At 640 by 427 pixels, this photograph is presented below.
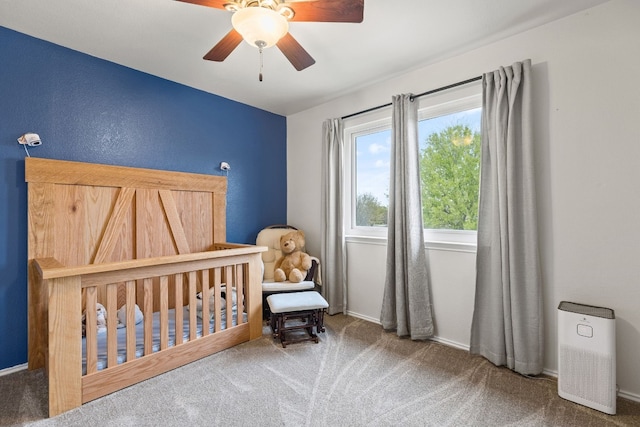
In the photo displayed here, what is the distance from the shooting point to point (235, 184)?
3537mm

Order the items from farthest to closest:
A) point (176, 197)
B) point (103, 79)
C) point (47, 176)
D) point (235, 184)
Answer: point (235, 184) → point (176, 197) → point (103, 79) → point (47, 176)

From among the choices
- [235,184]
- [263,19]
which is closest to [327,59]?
[263,19]

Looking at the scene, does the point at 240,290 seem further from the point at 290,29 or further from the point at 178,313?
the point at 290,29

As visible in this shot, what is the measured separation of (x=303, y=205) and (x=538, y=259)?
2514 mm

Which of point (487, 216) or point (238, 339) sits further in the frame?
point (238, 339)

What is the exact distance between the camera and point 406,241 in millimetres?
2736

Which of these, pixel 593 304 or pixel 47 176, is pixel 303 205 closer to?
pixel 47 176

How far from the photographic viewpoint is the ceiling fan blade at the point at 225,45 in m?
1.82

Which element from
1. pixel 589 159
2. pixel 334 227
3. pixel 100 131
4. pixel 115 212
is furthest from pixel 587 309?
pixel 100 131

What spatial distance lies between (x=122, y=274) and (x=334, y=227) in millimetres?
2007

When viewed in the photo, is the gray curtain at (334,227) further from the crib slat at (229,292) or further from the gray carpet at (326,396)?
the crib slat at (229,292)

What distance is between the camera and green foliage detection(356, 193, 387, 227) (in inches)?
127

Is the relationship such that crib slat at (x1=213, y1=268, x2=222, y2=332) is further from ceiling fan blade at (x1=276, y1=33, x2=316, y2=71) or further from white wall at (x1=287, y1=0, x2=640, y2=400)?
white wall at (x1=287, y1=0, x2=640, y2=400)

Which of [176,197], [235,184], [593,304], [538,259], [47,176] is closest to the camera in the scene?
[593,304]
